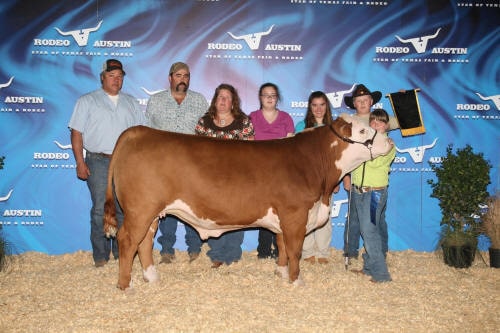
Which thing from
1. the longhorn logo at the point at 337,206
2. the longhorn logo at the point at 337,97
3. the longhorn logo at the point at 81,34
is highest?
the longhorn logo at the point at 81,34

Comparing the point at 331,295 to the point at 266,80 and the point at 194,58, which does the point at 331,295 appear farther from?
the point at 194,58

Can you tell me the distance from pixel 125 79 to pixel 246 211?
3135 mm

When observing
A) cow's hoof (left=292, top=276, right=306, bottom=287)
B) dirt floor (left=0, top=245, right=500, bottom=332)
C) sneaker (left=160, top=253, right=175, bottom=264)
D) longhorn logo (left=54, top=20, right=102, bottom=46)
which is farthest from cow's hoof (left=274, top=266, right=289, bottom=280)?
longhorn logo (left=54, top=20, right=102, bottom=46)

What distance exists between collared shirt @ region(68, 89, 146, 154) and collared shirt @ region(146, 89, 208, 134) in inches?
13.1

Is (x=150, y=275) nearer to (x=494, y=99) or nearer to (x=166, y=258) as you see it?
(x=166, y=258)

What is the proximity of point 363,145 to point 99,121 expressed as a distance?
305cm

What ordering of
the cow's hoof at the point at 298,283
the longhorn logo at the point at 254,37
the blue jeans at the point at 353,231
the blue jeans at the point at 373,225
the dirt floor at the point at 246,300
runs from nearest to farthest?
the dirt floor at the point at 246,300
the cow's hoof at the point at 298,283
the blue jeans at the point at 373,225
the blue jeans at the point at 353,231
the longhorn logo at the point at 254,37

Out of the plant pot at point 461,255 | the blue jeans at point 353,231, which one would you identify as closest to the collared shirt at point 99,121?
the blue jeans at point 353,231

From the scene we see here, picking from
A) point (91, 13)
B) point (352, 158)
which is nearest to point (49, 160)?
point (91, 13)

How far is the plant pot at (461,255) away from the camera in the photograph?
6.06m

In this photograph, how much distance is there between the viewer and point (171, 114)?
5.73 meters

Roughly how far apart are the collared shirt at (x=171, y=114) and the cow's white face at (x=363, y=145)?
1947 mm

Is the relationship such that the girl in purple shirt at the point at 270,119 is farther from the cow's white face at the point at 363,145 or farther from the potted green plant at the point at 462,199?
the potted green plant at the point at 462,199

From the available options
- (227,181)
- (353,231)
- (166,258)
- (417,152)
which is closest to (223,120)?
(227,181)
